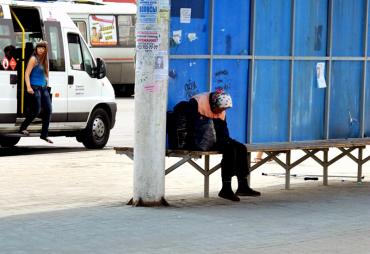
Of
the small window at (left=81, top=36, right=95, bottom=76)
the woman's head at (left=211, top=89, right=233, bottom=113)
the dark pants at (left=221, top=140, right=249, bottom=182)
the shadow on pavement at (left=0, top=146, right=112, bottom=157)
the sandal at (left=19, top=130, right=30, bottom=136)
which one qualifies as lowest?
the shadow on pavement at (left=0, top=146, right=112, bottom=157)

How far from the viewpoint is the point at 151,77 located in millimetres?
10750

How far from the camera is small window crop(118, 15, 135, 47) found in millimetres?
35750

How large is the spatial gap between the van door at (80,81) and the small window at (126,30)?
17.0m

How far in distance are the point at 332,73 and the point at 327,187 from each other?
4.65 feet

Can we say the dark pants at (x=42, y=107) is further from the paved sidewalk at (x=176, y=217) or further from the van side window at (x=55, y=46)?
the paved sidewalk at (x=176, y=217)

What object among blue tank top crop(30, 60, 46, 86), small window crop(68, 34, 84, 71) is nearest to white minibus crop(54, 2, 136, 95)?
small window crop(68, 34, 84, 71)

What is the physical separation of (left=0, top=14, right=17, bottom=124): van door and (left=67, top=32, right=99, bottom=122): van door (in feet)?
4.41

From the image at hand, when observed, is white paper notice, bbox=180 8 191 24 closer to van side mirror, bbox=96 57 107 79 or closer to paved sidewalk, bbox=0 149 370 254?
paved sidewalk, bbox=0 149 370 254

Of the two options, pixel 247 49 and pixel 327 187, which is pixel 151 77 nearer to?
pixel 247 49

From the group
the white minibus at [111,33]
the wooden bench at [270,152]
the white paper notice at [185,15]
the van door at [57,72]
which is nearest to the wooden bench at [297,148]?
the wooden bench at [270,152]

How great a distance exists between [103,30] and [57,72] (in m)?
17.4

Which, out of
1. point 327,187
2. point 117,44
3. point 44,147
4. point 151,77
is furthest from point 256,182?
→ point 117,44

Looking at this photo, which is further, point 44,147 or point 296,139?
point 44,147

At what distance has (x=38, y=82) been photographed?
17.1 metres
